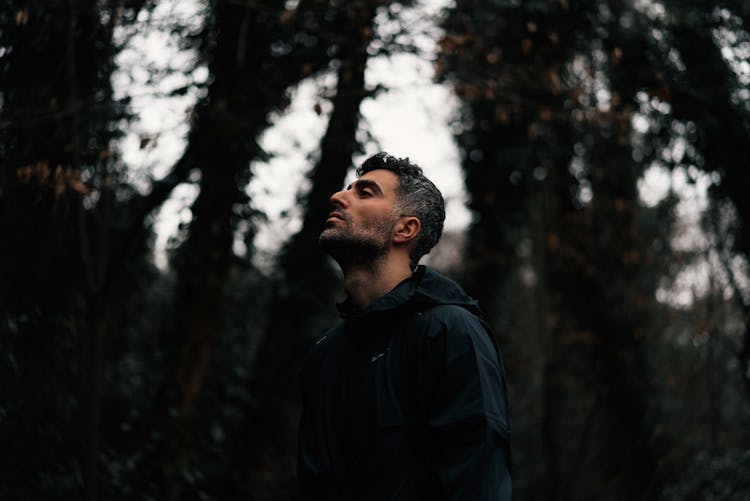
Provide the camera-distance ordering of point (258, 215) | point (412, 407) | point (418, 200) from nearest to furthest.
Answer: point (412, 407)
point (418, 200)
point (258, 215)

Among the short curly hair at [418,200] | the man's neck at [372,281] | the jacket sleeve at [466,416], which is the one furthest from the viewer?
the short curly hair at [418,200]

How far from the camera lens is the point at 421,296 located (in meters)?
2.59

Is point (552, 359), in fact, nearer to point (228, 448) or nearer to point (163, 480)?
point (228, 448)

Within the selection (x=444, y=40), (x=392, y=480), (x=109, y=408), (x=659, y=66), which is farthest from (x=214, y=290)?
(x=392, y=480)

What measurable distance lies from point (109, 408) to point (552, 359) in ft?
22.0

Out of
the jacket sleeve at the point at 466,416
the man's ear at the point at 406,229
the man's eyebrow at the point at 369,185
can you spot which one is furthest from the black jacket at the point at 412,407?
the man's eyebrow at the point at 369,185

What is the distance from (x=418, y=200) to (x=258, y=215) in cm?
585

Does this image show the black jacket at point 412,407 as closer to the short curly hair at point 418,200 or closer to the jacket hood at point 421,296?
the jacket hood at point 421,296

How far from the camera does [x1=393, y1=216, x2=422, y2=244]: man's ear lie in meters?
2.84

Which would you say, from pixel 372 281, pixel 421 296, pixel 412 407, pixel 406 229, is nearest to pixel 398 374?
pixel 412 407

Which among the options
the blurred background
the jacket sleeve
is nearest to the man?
the jacket sleeve

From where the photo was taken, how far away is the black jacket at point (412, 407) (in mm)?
2299

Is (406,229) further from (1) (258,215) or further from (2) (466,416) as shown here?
(1) (258,215)

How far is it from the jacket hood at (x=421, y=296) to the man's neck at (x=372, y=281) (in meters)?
0.06
